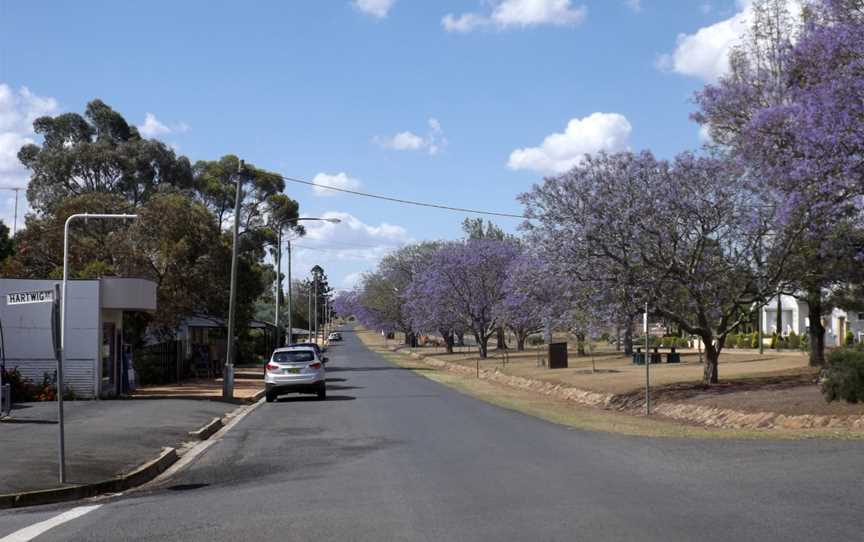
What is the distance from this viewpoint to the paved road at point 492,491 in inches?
356

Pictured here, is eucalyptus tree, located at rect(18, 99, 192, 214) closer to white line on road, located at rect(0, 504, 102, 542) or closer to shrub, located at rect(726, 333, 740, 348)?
shrub, located at rect(726, 333, 740, 348)

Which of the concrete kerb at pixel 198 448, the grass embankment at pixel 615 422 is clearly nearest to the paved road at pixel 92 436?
the concrete kerb at pixel 198 448

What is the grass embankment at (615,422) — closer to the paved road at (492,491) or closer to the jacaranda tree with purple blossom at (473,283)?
the paved road at (492,491)

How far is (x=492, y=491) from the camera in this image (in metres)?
11.5

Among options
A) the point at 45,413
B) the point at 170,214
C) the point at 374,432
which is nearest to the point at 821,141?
the point at 374,432

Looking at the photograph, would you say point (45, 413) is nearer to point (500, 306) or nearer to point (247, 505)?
point (247, 505)

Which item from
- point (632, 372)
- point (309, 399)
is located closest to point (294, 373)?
point (309, 399)

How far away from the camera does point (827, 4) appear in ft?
74.8

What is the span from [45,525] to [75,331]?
20.3m

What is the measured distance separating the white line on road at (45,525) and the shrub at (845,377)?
16370mm

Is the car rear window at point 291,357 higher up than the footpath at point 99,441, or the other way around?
the car rear window at point 291,357

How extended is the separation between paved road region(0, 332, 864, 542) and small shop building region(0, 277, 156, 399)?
11261 millimetres

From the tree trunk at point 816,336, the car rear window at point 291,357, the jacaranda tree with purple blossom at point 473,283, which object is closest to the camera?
the car rear window at point 291,357

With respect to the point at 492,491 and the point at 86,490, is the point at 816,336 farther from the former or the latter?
the point at 86,490
